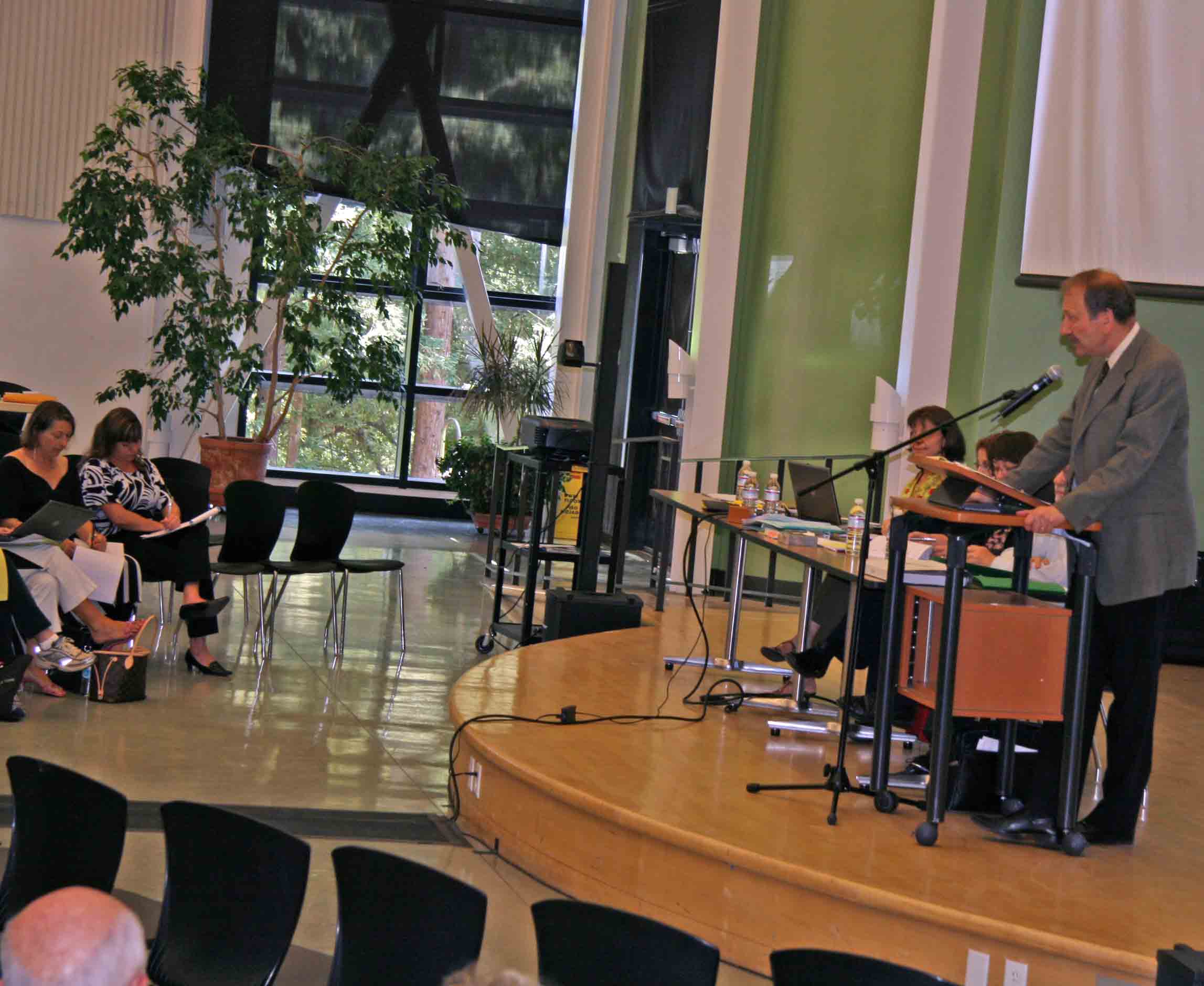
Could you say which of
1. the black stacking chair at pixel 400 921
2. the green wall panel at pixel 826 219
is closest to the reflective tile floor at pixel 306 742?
the black stacking chair at pixel 400 921

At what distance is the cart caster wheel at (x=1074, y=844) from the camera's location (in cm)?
364

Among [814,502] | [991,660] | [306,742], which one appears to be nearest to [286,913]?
[991,660]

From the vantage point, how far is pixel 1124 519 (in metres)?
3.62

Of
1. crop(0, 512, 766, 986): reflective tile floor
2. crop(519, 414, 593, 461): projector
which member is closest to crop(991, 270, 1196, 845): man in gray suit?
crop(0, 512, 766, 986): reflective tile floor

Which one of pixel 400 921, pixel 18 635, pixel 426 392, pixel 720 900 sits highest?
pixel 426 392

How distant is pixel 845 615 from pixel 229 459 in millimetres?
6412

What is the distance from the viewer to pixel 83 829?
2.56 m

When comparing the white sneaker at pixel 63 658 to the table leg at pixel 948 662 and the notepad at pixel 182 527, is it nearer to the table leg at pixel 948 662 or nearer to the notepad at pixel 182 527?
the notepad at pixel 182 527

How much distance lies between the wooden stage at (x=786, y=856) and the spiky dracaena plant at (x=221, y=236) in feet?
18.9

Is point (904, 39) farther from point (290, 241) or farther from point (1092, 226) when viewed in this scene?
point (290, 241)

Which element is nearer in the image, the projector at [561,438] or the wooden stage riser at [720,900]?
the wooden stage riser at [720,900]

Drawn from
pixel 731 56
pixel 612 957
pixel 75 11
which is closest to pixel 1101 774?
pixel 612 957

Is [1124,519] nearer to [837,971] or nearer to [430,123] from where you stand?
[837,971]

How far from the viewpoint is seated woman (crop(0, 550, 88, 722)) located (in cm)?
507
